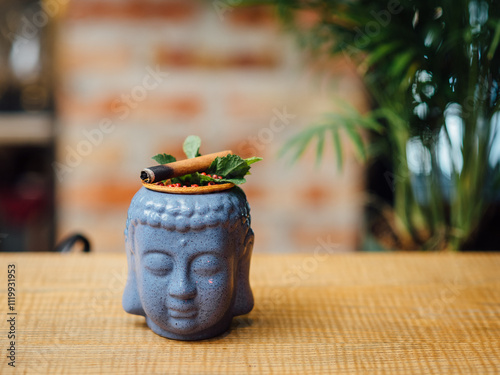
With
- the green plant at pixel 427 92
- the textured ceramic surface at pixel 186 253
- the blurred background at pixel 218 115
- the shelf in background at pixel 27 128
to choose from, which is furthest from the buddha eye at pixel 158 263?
the shelf in background at pixel 27 128

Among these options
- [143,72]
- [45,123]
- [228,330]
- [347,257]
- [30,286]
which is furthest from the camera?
[45,123]

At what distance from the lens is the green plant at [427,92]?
1.06 metres

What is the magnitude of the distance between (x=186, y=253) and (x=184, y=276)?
0.11 feet

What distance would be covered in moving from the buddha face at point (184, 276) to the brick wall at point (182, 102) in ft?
3.17

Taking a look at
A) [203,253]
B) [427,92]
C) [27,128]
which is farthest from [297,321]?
[27,128]

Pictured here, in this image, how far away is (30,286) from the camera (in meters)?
0.88

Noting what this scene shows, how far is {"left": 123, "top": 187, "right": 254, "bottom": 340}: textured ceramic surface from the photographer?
0.65 m

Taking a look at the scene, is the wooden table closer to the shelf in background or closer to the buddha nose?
the buddha nose

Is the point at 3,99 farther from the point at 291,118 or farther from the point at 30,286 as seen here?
the point at 30,286

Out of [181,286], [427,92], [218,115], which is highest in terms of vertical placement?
[427,92]

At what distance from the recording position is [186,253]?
655 mm

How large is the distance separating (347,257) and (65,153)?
1042 millimetres

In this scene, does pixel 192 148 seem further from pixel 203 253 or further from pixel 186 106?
pixel 186 106

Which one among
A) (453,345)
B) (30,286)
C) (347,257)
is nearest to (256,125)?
(347,257)
